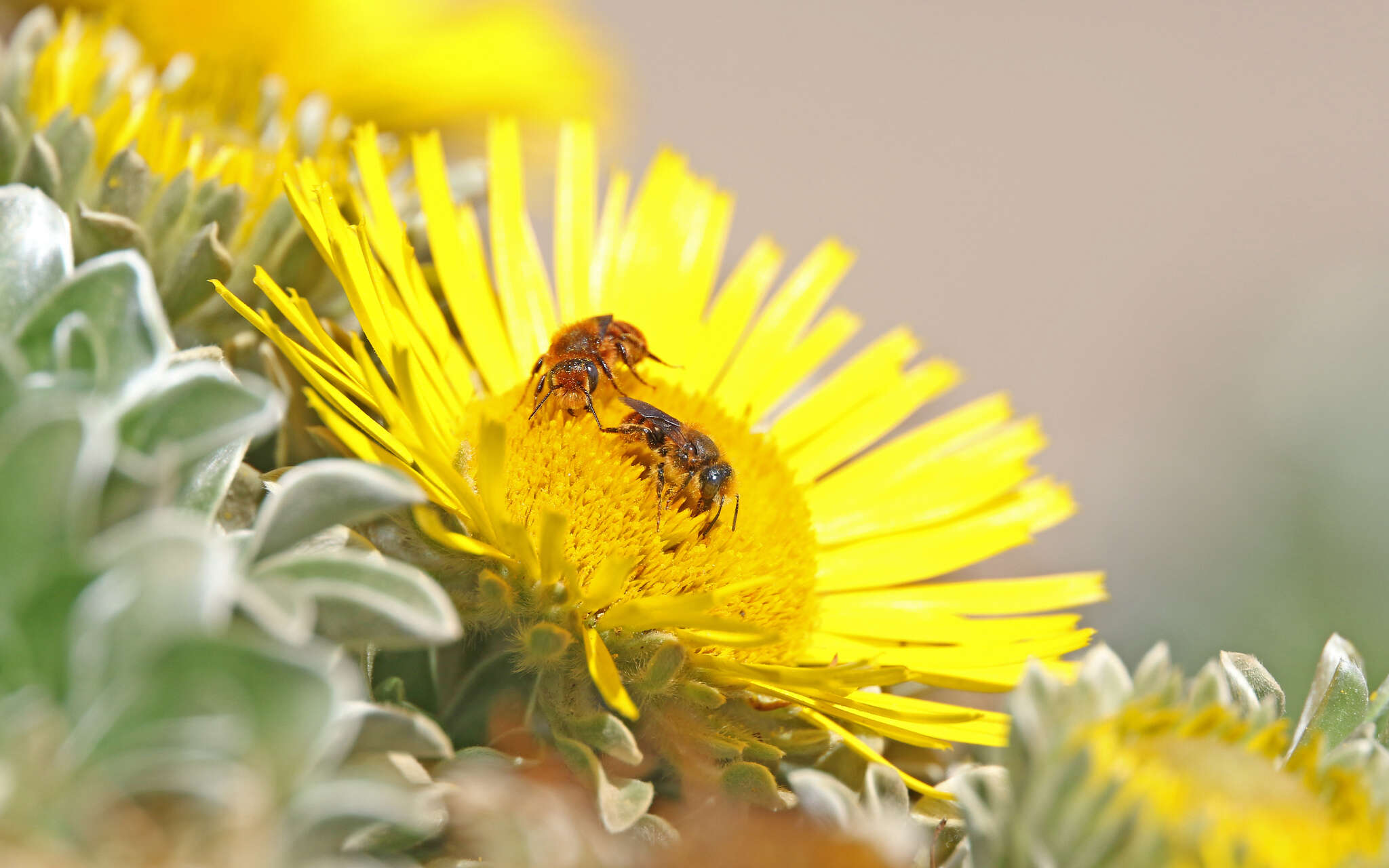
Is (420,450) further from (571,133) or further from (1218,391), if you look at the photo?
(1218,391)

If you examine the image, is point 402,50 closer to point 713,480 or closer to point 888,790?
point 713,480

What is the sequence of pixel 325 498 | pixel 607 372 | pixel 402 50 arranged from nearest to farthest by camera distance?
pixel 325 498 < pixel 607 372 < pixel 402 50

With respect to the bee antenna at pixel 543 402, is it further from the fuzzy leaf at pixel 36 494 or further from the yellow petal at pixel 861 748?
the fuzzy leaf at pixel 36 494

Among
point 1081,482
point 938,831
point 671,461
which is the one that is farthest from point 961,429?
point 1081,482

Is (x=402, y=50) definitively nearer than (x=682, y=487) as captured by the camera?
No

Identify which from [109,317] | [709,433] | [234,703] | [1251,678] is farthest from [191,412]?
[1251,678]

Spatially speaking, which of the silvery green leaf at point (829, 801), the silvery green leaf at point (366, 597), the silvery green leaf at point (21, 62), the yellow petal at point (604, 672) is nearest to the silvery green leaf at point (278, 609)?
the silvery green leaf at point (366, 597)
